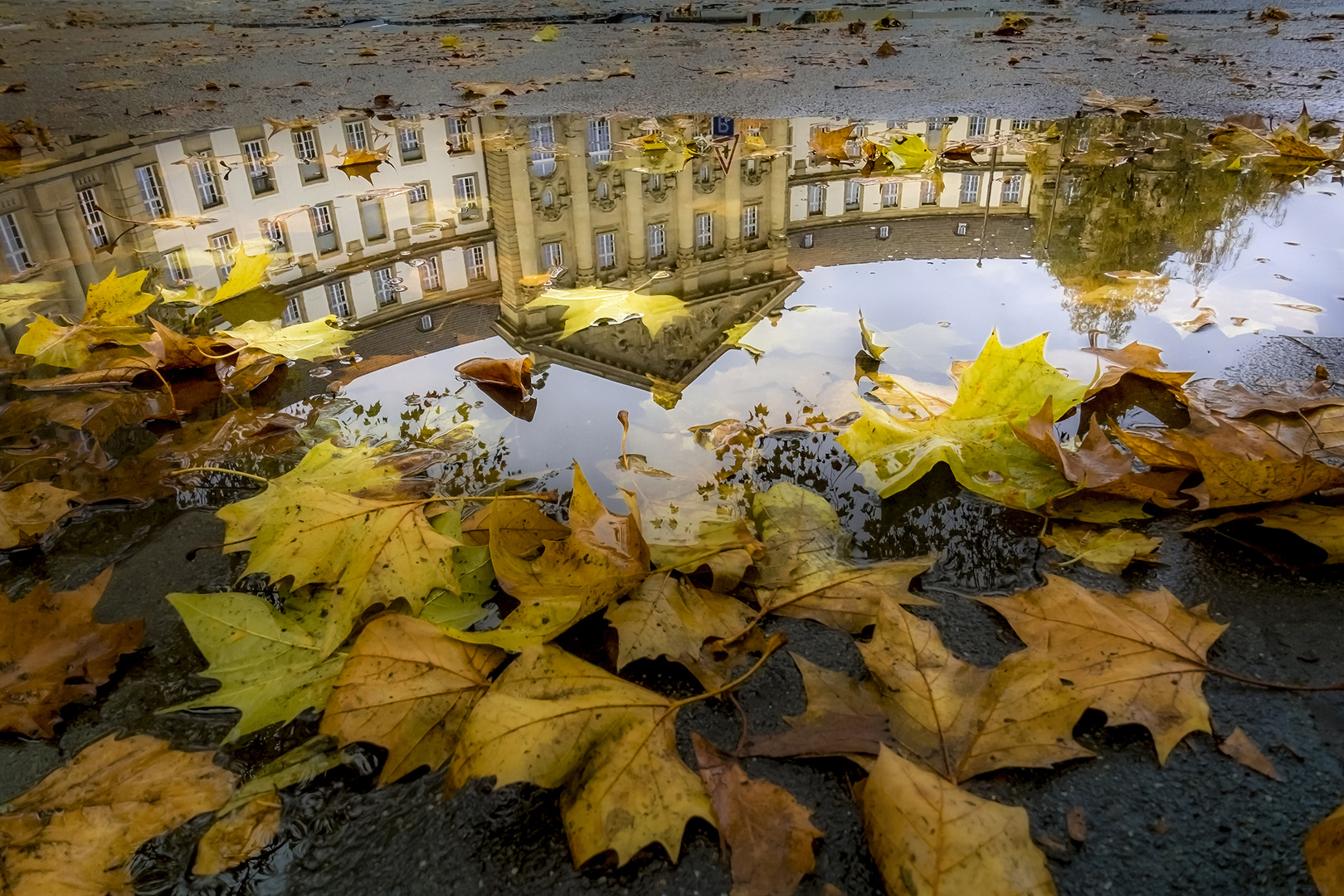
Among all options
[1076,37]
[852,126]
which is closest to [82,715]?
[852,126]

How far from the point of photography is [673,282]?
283 centimetres

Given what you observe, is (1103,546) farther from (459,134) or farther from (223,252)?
(459,134)

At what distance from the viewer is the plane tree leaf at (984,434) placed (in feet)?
5.62

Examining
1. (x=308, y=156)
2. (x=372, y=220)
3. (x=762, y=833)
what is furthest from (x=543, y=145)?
(x=762, y=833)

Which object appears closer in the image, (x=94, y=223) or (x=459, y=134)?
(x=94, y=223)

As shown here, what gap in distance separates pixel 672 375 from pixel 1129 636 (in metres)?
1.28

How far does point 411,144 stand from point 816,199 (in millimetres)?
2566

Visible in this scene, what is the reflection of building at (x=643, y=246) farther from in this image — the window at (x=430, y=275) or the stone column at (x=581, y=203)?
the window at (x=430, y=275)

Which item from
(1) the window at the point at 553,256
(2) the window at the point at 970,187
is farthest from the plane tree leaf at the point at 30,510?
(2) the window at the point at 970,187

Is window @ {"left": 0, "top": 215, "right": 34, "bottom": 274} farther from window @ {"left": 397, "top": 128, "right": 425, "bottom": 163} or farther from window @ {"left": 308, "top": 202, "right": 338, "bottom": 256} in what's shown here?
window @ {"left": 397, "top": 128, "right": 425, "bottom": 163}

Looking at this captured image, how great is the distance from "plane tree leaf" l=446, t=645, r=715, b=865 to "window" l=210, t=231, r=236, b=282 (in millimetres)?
2654

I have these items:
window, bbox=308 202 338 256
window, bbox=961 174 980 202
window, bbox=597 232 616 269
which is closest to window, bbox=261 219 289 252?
window, bbox=308 202 338 256

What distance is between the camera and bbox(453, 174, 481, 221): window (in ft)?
12.0

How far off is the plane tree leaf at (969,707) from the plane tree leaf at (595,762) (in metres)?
0.32
